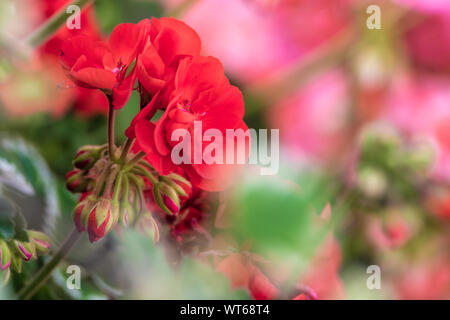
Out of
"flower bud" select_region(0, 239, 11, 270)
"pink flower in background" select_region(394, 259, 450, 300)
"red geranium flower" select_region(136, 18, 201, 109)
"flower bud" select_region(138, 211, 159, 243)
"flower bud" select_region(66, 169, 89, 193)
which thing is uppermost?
"red geranium flower" select_region(136, 18, 201, 109)

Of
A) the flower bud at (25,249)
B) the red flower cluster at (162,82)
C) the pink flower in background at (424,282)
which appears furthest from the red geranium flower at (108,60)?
the pink flower in background at (424,282)

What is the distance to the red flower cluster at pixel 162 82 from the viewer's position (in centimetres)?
29

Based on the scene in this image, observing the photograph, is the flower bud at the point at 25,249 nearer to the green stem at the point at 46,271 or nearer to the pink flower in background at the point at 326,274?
the green stem at the point at 46,271

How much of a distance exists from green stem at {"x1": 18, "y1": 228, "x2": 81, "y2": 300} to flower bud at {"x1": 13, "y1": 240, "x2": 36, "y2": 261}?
2cm

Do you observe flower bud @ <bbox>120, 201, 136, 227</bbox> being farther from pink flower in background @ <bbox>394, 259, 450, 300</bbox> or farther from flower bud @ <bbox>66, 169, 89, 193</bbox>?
pink flower in background @ <bbox>394, 259, 450, 300</bbox>

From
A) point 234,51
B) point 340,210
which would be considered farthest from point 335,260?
point 234,51

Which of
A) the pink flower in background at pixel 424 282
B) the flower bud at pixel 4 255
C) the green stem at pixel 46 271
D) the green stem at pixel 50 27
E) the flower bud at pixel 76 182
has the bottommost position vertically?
the pink flower in background at pixel 424 282

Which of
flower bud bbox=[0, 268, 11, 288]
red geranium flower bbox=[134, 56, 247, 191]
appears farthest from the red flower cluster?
flower bud bbox=[0, 268, 11, 288]

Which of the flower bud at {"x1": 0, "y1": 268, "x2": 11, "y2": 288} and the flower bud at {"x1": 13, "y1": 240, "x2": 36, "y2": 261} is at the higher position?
the flower bud at {"x1": 13, "y1": 240, "x2": 36, "y2": 261}

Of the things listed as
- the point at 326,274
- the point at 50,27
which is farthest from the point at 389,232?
the point at 50,27

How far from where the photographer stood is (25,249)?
325mm

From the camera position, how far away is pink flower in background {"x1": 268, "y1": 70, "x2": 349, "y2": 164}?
1.20 ft

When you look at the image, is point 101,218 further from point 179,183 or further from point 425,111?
point 425,111
